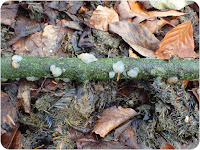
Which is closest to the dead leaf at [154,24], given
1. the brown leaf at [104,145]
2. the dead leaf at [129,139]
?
the dead leaf at [129,139]

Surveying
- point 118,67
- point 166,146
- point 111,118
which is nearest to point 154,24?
point 118,67

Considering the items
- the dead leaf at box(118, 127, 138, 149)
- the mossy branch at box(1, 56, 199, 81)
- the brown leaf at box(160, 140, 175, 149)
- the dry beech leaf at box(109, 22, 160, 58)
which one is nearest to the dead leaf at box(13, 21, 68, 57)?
the mossy branch at box(1, 56, 199, 81)

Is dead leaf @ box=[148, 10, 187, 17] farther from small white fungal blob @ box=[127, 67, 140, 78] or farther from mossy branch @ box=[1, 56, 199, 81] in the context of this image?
small white fungal blob @ box=[127, 67, 140, 78]

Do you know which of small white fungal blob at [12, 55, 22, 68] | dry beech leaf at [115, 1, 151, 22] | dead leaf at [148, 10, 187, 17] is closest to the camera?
small white fungal blob at [12, 55, 22, 68]

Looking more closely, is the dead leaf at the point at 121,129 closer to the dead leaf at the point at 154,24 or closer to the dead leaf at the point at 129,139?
the dead leaf at the point at 129,139

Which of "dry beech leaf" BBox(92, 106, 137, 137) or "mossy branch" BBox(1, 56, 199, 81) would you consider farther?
"dry beech leaf" BBox(92, 106, 137, 137)

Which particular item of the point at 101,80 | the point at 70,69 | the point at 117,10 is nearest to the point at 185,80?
the point at 101,80
